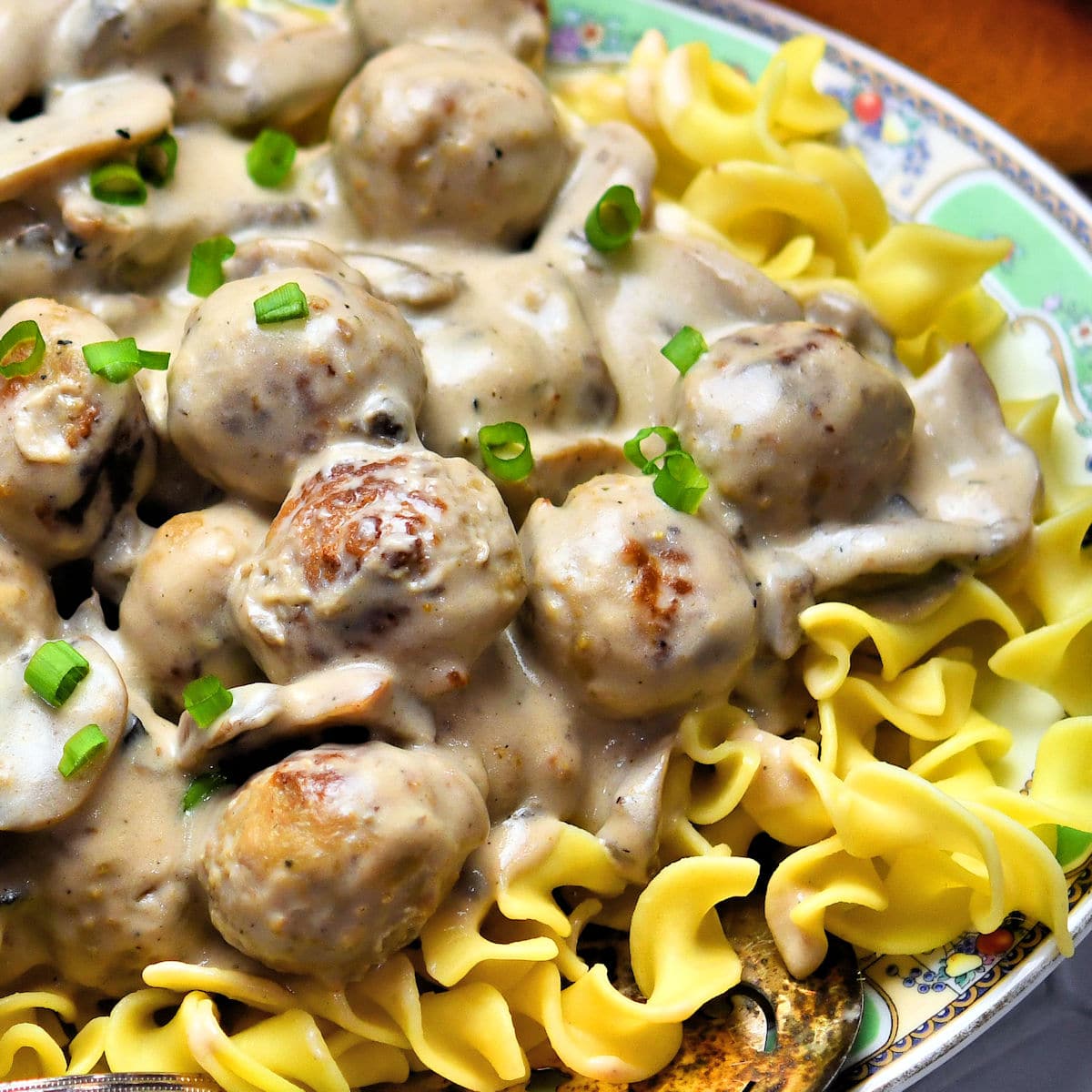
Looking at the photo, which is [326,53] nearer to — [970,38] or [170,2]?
[170,2]

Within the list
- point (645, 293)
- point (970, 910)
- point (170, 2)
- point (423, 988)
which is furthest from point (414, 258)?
point (970, 910)

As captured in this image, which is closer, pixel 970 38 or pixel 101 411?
pixel 101 411

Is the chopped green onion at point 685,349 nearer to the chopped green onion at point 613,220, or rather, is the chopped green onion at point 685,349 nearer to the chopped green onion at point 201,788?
the chopped green onion at point 613,220

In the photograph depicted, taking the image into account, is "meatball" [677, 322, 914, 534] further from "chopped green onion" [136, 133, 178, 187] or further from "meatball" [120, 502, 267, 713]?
"chopped green onion" [136, 133, 178, 187]

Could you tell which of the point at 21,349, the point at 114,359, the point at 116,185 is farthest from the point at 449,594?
the point at 116,185

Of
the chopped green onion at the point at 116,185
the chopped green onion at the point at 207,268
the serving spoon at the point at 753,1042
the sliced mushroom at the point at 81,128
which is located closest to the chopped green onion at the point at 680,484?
the serving spoon at the point at 753,1042

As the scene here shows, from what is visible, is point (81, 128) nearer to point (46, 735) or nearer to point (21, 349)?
point (21, 349)

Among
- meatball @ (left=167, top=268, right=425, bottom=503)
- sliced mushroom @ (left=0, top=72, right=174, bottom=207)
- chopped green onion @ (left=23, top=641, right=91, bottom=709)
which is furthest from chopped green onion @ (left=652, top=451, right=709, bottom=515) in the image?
sliced mushroom @ (left=0, top=72, right=174, bottom=207)
